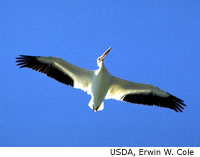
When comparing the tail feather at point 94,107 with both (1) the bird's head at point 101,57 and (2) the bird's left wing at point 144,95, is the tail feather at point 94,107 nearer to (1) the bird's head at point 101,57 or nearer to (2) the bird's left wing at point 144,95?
(2) the bird's left wing at point 144,95

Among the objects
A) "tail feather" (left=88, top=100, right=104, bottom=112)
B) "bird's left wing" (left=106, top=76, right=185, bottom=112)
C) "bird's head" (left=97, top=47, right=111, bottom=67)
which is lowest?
"tail feather" (left=88, top=100, right=104, bottom=112)

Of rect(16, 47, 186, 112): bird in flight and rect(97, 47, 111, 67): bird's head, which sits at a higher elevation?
rect(97, 47, 111, 67): bird's head

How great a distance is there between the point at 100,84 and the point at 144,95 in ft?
6.09

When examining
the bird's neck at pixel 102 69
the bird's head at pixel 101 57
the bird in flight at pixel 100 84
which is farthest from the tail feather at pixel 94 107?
the bird's head at pixel 101 57

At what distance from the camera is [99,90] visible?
15.5 metres

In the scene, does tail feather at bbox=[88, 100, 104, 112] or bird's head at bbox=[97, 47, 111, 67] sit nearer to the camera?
tail feather at bbox=[88, 100, 104, 112]

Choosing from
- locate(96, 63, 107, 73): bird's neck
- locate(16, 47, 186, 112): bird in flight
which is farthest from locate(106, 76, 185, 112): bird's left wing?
locate(96, 63, 107, 73): bird's neck

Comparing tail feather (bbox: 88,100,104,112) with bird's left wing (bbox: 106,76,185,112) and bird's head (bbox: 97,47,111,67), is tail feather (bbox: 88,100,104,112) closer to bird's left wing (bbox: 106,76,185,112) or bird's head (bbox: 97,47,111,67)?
bird's left wing (bbox: 106,76,185,112)

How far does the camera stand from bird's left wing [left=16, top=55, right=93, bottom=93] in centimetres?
1555

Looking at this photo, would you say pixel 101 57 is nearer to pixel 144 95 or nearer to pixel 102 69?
pixel 102 69

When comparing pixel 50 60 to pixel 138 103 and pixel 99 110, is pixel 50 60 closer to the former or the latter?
pixel 99 110

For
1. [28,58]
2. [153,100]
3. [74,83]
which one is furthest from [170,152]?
[28,58]

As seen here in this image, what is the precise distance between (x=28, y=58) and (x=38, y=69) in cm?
53

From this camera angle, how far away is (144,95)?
1639 centimetres
